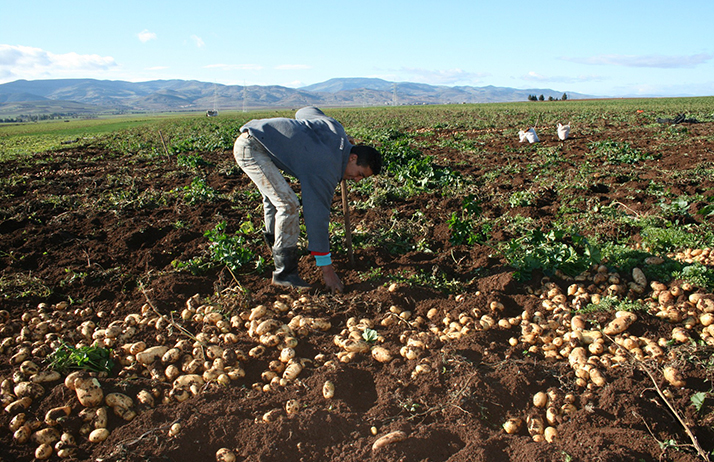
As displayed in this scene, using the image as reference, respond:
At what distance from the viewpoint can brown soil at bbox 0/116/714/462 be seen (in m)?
2.21

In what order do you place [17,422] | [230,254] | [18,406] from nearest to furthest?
[17,422] < [18,406] < [230,254]

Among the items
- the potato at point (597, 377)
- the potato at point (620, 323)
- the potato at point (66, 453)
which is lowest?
the potato at point (66, 453)

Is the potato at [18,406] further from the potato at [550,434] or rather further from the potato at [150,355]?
the potato at [550,434]

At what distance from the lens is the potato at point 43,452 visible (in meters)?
2.24

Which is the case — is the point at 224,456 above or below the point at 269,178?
below

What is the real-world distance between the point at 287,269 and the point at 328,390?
5.00 ft

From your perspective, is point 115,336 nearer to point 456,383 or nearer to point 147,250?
point 147,250

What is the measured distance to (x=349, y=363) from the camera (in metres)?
2.92

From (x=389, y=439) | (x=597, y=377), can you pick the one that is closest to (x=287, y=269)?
(x=389, y=439)

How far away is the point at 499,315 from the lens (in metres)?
3.36

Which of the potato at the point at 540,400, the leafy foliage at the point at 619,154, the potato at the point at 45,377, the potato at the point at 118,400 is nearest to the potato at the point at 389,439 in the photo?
the potato at the point at 540,400

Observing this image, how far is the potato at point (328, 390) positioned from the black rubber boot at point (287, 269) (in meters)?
1.33

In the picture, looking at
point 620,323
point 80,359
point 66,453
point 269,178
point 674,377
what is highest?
point 269,178

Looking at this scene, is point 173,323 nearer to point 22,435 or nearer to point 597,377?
point 22,435
